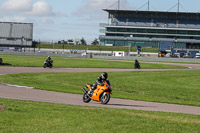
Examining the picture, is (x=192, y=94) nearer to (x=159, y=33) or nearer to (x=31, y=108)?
(x=31, y=108)

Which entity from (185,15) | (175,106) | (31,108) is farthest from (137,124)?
(185,15)

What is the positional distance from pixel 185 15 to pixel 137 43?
2220cm

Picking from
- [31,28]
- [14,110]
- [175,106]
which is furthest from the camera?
[31,28]

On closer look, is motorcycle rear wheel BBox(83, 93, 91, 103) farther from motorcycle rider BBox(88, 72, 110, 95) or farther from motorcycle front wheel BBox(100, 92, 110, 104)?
motorcycle front wheel BBox(100, 92, 110, 104)

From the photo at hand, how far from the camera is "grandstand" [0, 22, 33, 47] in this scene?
125 meters

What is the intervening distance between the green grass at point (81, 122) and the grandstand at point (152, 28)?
407 ft

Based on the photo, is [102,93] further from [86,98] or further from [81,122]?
[81,122]

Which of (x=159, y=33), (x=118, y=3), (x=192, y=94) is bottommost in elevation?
(x=192, y=94)

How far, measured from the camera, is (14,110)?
11500 mm

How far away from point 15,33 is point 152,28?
49872mm

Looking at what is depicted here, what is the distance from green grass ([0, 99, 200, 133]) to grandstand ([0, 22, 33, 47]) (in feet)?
373

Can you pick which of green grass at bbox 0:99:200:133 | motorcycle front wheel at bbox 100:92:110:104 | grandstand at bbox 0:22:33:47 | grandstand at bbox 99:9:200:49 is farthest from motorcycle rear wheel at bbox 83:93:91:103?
grandstand at bbox 99:9:200:49

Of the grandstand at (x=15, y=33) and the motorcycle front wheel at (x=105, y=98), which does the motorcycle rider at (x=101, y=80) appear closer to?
the motorcycle front wheel at (x=105, y=98)

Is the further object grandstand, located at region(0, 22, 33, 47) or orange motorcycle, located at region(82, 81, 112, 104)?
grandstand, located at region(0, 22, 33, 47)
